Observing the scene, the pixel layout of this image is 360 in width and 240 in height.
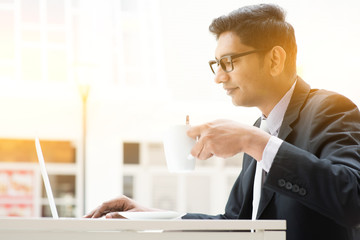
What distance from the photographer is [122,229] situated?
95cm

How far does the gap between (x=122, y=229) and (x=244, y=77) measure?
0.90 m

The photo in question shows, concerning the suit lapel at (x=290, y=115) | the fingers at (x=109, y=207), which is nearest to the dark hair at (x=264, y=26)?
the suit lapel at (x=290, y=115)

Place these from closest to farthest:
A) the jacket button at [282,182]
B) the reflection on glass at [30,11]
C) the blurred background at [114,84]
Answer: the jacket button at [282,182]
the blurred background at [114,84]
the reflection on glass at [30,11]

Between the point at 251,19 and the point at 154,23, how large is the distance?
8794 millimetres

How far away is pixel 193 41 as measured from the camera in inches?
414

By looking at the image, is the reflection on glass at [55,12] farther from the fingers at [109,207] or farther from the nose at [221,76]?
the fingers at [109,207]

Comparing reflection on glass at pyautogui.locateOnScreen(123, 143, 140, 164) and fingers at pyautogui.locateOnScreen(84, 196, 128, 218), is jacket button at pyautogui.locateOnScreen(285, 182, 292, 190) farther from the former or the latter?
reflection on glass at pyautogui.locateOnScreen(123, 143, 140, 164)

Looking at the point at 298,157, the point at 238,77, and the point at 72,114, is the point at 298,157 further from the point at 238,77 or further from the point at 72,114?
the point at 72,114

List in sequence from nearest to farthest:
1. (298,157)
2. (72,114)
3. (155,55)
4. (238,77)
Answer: (298,157) → (238,77) → (72,114) → (155,55)

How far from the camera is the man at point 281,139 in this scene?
1.19 m

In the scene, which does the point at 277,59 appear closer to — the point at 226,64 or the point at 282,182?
the point at 226,64

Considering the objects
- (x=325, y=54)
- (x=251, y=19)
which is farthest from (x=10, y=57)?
(x=251, y=19)

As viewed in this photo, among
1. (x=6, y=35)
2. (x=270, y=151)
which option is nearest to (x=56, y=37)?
(x=6, y=35)

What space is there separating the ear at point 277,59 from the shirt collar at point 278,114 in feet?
0.24
